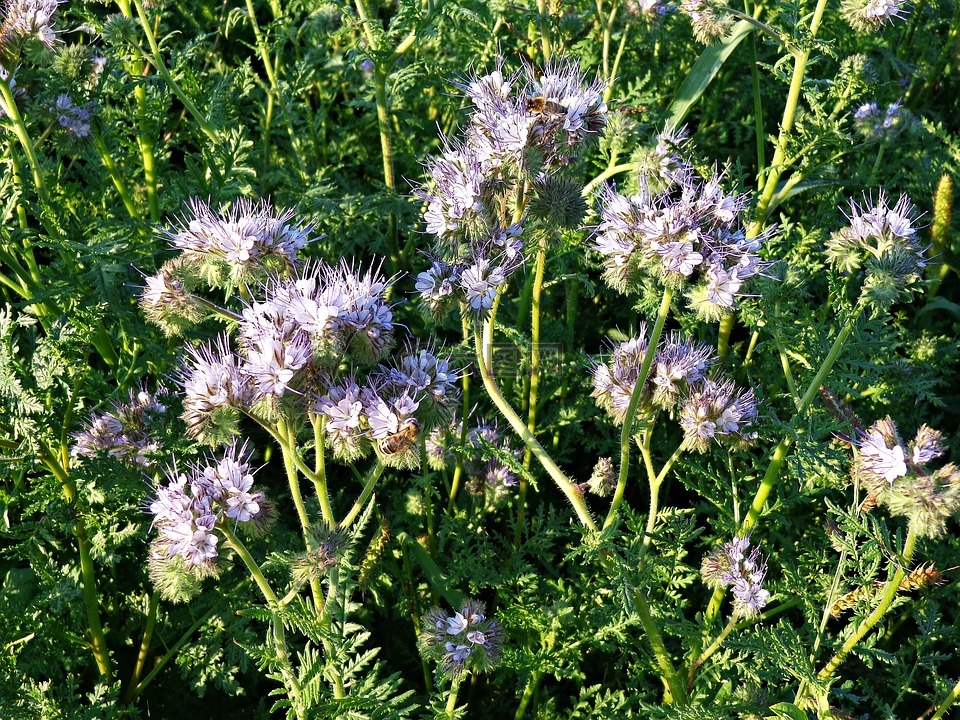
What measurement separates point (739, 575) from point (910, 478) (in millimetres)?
735

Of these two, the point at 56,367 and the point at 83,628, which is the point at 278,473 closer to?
the point at 83,628

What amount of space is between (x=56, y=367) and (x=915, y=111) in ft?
16.3

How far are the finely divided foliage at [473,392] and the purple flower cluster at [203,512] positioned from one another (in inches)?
0.5

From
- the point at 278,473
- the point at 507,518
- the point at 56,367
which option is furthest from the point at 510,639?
the point at 56,367

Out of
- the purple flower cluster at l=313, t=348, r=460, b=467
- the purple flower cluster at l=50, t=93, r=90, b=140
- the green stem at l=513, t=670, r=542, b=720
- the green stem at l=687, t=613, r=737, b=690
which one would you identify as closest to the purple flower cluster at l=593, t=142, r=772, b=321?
the purple flower cluster at l=313, t=348, r=460, b=467

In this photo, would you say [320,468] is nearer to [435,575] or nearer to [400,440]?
[400,440]

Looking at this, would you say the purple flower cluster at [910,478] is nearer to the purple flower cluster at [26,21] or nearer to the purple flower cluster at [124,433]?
the purple flower cluster at [124,433]

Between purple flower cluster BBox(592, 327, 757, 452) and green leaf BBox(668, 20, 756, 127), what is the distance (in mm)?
1377

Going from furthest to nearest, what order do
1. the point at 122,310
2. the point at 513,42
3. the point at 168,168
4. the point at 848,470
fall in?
the point at 513,42, the point at 168,168, the point at 848,470, the point at 122,310

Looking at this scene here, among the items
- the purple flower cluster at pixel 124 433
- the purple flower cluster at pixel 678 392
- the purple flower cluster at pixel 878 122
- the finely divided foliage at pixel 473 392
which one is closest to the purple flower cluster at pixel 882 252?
the finely divided foliage at pixel 473 392

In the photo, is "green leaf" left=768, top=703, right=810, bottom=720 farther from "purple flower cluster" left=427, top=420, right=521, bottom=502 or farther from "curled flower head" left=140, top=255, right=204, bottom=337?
"curled flower head" left=140, top=255, right=204, bottom=337

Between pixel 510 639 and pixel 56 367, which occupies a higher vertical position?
pixel 56 367

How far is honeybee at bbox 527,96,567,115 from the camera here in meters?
2.92

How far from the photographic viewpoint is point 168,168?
488 cm
